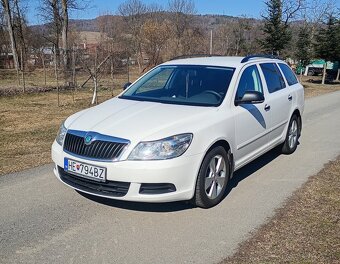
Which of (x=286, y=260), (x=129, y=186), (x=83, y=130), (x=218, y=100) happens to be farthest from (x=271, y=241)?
(x=83, y=130)

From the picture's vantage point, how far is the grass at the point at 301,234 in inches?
130

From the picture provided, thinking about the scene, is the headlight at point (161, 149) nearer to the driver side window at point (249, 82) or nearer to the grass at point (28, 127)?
the driver side window at point (249, 82)

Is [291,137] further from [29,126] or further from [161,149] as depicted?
[29,126]

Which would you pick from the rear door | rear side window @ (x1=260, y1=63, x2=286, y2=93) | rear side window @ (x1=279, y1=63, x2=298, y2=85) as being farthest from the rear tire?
rear side window @ (x1=260, y1=63, x2=286, y2=93)

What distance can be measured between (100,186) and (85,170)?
0.73ft

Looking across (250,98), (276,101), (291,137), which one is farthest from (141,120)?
(291,137)

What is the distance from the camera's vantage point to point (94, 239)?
3584 millimetres

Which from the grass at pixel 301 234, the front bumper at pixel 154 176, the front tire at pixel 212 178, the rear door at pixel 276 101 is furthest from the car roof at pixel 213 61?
the grass at pixel 301 234

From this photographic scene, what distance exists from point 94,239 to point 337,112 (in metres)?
11.0

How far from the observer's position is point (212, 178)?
429cm

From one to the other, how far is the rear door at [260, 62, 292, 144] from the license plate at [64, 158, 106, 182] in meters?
2.81

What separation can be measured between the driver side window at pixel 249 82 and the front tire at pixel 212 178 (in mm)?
876

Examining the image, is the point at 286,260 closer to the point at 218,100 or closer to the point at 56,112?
the point at 218,100

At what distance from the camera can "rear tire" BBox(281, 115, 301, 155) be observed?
6.62 metres
